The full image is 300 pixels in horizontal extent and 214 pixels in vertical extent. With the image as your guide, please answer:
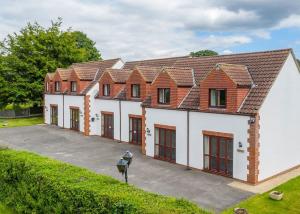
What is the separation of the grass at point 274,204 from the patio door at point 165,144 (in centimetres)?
764

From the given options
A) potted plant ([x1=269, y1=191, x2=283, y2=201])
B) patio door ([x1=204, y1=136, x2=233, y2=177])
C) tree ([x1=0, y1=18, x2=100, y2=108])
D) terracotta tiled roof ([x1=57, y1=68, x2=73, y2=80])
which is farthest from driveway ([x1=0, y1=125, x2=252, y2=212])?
tree ([x1=0, y1=18, x2=100, y2=108])

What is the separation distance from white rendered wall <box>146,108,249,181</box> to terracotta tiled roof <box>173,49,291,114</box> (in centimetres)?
111

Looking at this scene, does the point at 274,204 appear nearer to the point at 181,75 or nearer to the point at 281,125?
the point at 281,125

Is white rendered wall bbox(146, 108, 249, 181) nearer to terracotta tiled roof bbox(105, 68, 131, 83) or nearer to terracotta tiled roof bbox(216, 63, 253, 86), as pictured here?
terracotta tiled roof bbox(216, 63, 253, 86)

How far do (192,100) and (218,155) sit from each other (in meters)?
4.21

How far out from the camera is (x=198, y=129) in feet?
67.6

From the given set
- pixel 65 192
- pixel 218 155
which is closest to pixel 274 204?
pixel 218 155

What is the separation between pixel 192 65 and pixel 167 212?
1833 centimetres

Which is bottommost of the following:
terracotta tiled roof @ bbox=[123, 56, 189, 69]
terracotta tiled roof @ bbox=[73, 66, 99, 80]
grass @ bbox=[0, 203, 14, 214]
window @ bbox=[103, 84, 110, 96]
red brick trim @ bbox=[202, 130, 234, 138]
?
grass @ bbox=[0, 203, 14, 214]

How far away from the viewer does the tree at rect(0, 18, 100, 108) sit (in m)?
44.8

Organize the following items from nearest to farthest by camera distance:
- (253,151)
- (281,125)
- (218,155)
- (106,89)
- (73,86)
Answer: (253,151) → (218,155) → (281,125) → (106,89) → (73,86)

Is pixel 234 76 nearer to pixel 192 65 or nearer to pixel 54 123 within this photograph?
pixel 192 65

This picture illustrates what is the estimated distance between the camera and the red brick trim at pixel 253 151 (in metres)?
17.7

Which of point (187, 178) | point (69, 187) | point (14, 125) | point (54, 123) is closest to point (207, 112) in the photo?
point (187, 178)
